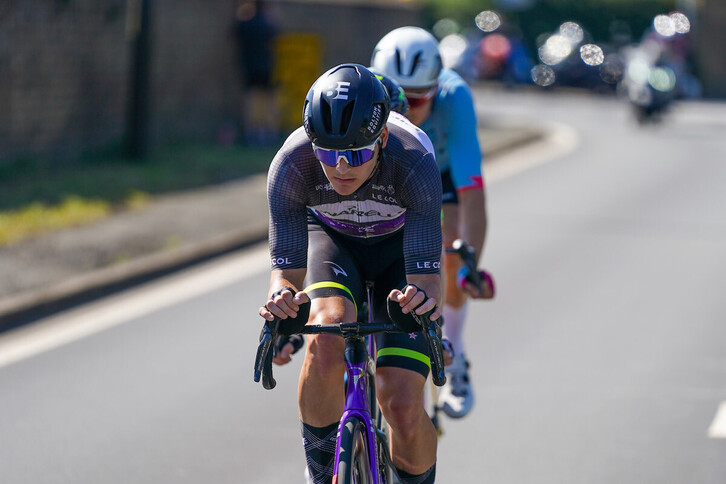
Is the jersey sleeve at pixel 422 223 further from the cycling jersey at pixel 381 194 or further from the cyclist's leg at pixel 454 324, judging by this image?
the cyclist's leg at pixel 454 324

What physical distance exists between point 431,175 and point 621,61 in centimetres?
2985

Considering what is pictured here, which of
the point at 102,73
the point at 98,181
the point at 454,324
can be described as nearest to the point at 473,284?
the point at 454,324

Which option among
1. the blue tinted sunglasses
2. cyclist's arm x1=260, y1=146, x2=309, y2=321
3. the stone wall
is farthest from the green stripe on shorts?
the stone wall

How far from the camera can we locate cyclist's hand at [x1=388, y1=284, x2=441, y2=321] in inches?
156

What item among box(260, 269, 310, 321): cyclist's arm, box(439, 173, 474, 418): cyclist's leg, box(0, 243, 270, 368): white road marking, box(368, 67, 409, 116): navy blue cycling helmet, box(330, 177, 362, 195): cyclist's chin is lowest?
box(0, 243, 270, 368): white road marking

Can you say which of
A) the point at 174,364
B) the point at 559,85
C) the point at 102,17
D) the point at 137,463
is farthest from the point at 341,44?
the point at 137,463

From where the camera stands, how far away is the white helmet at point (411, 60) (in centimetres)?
550

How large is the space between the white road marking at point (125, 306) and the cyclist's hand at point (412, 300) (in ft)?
13.8

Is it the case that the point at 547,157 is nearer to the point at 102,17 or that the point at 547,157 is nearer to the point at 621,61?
the point at 102,17

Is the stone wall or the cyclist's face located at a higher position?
the cyclist's face

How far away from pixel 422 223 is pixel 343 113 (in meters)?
0.57

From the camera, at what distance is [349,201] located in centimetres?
456

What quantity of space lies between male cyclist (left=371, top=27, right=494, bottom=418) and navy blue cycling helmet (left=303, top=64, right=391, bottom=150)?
1.43m

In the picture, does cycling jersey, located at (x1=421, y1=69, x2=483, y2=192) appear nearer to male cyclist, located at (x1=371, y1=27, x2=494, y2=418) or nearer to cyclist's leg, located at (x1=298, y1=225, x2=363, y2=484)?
male cyclist, located at (x1=371, y1=27, x2=494, y2=418)
